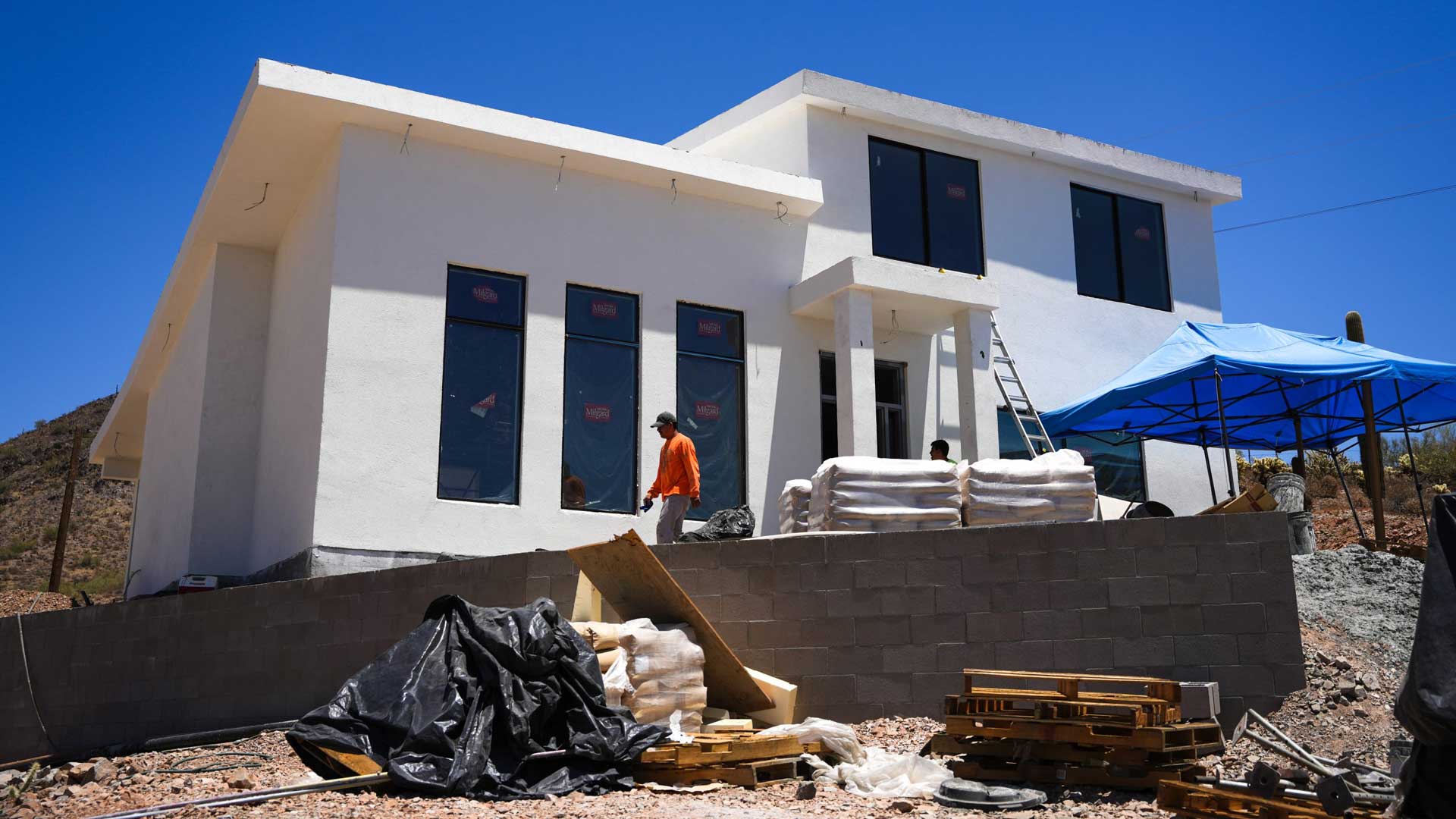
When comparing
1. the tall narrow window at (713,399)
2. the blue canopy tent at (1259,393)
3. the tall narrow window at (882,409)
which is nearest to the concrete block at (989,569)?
the blue canopy tent at (1259,393)

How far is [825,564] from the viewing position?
10219mm

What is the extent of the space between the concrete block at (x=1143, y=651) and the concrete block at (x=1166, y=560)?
51 centimetres

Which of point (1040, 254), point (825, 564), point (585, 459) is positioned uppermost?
point (1040, 254)

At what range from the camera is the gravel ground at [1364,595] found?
10.4m

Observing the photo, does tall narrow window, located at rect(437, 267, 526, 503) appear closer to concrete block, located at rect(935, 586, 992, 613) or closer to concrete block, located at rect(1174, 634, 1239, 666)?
concrete block, located at rect(935, 586, 992, 613)

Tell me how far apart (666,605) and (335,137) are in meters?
7.89

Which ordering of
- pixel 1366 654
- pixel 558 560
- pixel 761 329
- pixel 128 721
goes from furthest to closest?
pixel 761 329, pixel 128 721, pixel 558 560, pixel 1366 654

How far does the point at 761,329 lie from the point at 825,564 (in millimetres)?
6566

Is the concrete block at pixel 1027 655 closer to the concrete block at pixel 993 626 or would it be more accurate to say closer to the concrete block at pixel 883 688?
the concrete block at pixel 993 626

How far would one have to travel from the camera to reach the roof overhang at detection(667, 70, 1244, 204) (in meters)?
17.5

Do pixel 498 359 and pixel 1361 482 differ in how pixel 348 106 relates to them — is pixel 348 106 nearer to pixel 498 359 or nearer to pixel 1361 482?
pixel 498 359

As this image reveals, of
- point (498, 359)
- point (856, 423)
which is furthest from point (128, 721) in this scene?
point (856, 423)

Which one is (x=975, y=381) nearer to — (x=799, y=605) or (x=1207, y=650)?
(x=799, y=605)

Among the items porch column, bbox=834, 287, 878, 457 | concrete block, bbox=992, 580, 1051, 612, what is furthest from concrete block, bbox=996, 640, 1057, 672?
porch column, bbox=834, 287, 878, 457
